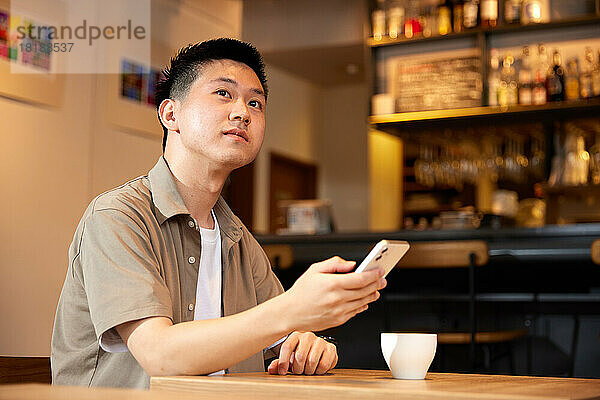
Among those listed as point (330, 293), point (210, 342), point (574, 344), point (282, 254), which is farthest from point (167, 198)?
point (574, 344)

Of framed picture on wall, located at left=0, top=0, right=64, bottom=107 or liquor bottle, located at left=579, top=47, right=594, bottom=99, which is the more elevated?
liquor bottle, located at left=579, top=47, right=594, bottom=99

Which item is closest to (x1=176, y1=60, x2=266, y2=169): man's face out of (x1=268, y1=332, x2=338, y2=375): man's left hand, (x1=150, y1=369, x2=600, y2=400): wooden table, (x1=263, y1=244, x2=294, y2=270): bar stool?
(x1=268, y1=332, x2=338, y2=375): man's left hand

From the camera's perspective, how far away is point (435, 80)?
189 inches

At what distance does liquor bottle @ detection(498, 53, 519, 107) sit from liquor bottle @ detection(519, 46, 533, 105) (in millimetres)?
47

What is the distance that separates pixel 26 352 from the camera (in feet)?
8.76

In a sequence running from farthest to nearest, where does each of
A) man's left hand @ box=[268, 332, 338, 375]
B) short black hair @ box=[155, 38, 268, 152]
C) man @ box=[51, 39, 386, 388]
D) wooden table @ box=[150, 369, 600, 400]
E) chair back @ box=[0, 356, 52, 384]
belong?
short black hair @ box=[155, 38, 268, 152]
chair back @ box=[0, 356, 52, 384]
man's left hand @ box=[268, 332, 338, 375]
man @ box=[51, 39, 386, 388]
wooden table @ box=[150, 369, 600, 400]

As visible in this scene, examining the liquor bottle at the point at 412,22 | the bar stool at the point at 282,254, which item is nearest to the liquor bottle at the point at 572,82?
the liquor bottle at the point at 412,22

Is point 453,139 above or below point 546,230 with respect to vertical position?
above

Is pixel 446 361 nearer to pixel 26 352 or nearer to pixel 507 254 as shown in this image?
pixel 507 254

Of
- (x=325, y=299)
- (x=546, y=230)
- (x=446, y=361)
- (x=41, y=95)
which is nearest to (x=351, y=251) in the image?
(x=446, y=361)

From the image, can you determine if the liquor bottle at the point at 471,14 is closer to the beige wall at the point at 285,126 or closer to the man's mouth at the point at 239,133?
the beige wall at the point at 285,126

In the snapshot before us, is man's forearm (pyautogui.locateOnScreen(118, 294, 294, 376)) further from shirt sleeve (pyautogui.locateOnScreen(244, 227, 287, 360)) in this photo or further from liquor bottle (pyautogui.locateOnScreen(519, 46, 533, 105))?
liquor bottle (pyautogui.locateOnScreen(519, 46, 533, 105))

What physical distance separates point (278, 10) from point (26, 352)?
152 inches

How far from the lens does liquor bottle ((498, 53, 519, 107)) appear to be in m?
4.52
